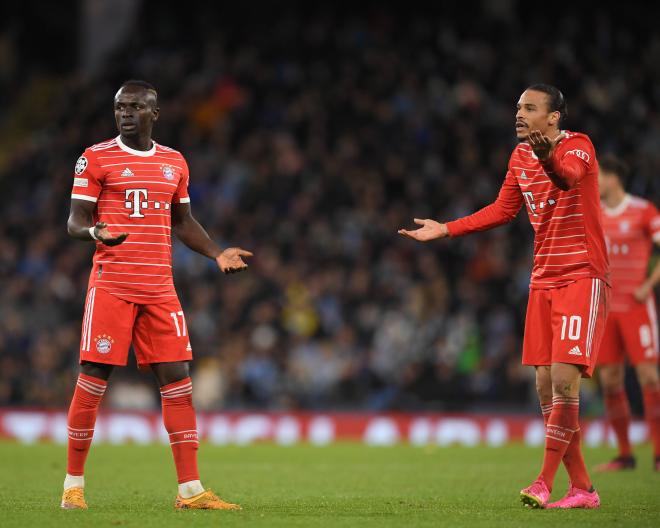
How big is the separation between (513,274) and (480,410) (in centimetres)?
263

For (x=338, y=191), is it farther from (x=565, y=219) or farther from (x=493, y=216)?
(x=565, y=219)

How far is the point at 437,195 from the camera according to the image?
19531mm

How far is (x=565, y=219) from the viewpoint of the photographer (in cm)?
734

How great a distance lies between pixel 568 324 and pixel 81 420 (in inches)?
120

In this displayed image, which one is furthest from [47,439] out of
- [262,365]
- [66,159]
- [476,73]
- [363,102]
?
[476,73]

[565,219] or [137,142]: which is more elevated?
[137,142]

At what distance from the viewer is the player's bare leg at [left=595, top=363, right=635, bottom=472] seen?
10.7 m

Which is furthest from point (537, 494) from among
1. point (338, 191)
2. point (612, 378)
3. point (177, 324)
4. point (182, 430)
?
point (338, 191)

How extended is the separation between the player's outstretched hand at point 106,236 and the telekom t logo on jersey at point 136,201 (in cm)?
47

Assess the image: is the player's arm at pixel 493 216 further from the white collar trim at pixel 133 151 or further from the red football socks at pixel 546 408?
the white collar trim at pixel 133 151

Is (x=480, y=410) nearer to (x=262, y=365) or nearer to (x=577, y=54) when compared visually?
(x=262, y=365)

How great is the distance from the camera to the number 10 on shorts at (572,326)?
7215mm

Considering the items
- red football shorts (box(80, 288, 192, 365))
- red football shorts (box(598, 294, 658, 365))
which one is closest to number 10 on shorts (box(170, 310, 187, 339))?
red football shorts (box(80, 288, 192, 365))

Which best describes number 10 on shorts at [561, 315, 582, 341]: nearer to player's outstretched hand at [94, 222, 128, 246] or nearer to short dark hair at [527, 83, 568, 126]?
short dark hair at [527, 83, 568, 126]
